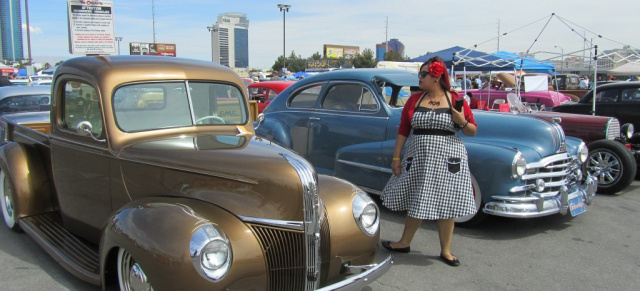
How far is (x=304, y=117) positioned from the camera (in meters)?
6.20

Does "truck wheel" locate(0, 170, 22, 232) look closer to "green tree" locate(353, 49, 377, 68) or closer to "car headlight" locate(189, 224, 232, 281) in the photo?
"car headlight" locate(189, 224, 232, 281)

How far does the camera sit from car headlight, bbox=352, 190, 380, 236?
9.91 ft

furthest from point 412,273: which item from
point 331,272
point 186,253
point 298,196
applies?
point 186,253

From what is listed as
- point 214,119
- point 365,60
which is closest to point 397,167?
point 214,119

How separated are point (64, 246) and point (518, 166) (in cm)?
400

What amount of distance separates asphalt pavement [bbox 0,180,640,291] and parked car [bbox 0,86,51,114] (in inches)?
122

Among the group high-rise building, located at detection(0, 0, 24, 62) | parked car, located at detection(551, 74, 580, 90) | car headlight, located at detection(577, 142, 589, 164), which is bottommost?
car headlight, located at detection(577, 142, 589, 164)

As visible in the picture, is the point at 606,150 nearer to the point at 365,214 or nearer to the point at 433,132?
the point at 433,132

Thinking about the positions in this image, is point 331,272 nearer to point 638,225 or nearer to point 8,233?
point 8,233

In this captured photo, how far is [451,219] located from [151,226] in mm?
2334

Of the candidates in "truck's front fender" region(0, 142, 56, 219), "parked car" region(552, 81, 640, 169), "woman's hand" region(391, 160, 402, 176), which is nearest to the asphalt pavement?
"truck's front fender" region(0, 142, 56, 219)

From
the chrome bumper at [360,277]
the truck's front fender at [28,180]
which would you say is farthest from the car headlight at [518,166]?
the truck's front fender at [28,180]

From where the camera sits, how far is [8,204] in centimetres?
466

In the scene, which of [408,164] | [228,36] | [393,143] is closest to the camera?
[408,164]
